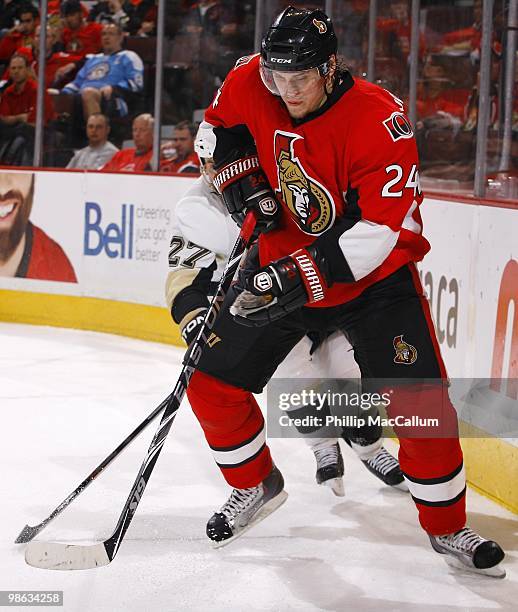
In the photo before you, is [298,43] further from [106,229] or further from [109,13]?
[109,13]

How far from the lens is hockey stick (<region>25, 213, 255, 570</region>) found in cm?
215

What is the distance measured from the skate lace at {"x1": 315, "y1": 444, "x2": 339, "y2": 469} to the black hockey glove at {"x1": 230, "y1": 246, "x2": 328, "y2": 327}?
2.70ft

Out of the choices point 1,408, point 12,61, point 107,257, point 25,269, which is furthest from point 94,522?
point 12,61

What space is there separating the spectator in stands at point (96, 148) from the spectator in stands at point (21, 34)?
0.67 meters

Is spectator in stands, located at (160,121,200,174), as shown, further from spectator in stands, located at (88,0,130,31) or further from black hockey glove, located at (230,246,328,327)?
black hockey glove, located at (230,246,328,327)

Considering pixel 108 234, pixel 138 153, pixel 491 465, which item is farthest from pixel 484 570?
pixel 138 153

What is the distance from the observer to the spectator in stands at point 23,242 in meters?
5.43

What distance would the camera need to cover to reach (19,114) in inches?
227

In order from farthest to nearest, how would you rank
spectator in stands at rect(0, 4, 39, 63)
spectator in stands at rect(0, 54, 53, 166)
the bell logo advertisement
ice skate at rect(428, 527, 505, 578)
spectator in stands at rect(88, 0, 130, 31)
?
1. spectator in stands at rect(0, 4, 39, 63)
2. spectator in stands at rect(0, 54, 53, 166)
3. spectator in stands at rect(88, 0, 130, 31)
4. the bell logo advertisement
5. ice skate at rect(428, 527, 505, 578)

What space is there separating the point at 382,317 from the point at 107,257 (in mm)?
3273

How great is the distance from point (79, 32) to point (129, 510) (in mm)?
4094
